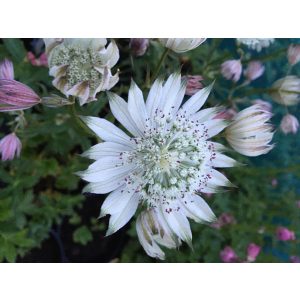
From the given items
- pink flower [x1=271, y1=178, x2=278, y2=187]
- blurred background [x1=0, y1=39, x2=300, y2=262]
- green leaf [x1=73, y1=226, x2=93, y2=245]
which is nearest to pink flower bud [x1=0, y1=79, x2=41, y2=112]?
blurred background [x1=0, y1=39, x2=300, y2=262]

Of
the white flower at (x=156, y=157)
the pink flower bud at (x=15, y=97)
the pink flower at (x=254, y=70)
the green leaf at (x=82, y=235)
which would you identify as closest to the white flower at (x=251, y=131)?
the white flower at (x=156, y=157)

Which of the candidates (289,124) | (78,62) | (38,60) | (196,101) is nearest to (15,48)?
(38,60)

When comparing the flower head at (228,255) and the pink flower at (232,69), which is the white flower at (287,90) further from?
the flower head at (228,255)

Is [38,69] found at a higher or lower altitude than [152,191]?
higher
